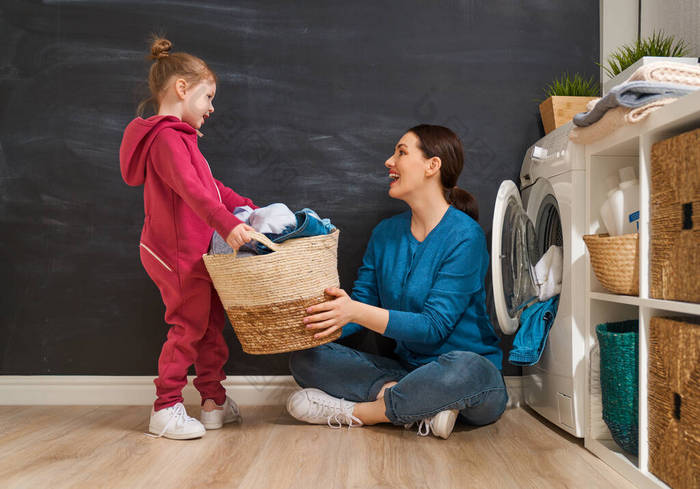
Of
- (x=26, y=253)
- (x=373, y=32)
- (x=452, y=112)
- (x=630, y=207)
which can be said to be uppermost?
(x=373, y=32)

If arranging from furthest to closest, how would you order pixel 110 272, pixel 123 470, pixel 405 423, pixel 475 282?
pixel 110 272, pixel 475 282, pixel 405 423, pixel 123 470

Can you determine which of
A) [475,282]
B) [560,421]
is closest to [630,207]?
[475,282]

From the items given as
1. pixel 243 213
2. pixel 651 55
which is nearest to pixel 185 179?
pixel 243 213

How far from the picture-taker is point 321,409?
1.87m

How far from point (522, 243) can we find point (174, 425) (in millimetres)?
1296

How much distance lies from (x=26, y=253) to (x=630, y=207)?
7.20 feet

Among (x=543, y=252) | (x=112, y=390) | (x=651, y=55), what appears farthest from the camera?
(x=112, y=390)

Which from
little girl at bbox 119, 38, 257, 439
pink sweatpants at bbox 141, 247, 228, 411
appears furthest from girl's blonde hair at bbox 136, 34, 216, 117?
pink sweatpants at bbox 141, 247, 228, 411

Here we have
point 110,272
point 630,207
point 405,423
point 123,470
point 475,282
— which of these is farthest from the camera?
point 110,272

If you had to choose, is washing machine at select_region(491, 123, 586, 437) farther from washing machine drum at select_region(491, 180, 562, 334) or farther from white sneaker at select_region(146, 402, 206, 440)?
white sneaker at select_region(146, 402, 206, 440)

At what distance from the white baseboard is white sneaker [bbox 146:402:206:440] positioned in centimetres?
45

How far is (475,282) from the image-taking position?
1.93 meters

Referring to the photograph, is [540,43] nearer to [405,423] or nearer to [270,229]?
[270,229]

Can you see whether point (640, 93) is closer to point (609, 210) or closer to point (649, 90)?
point (649, 90)
